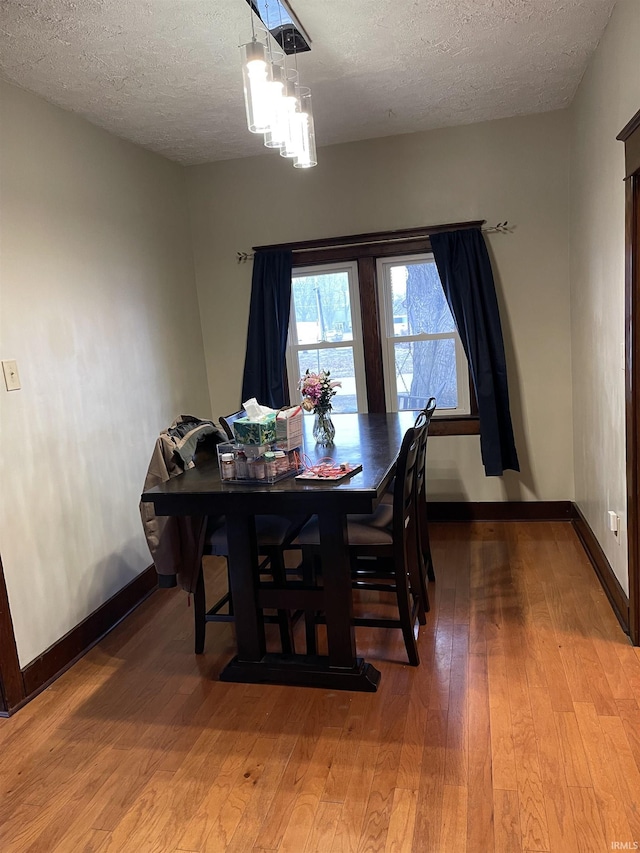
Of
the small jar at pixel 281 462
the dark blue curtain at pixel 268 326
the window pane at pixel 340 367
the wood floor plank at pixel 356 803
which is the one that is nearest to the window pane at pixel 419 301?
the window pane at pixel 340 367

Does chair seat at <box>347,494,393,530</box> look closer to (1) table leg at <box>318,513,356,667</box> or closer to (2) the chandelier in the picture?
(1) table leg at <box>318,513,356,667</box>

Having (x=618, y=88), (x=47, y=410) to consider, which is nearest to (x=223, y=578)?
(x=47, y=410)

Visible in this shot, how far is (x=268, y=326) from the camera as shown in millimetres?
4254

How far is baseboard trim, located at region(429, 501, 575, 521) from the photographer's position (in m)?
4.11

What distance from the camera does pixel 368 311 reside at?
4.19 m

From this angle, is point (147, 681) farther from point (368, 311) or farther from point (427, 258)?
point (427, 258)

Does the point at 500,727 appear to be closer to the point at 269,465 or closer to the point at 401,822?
the point at 401,822

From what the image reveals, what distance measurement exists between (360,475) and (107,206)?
2205mm

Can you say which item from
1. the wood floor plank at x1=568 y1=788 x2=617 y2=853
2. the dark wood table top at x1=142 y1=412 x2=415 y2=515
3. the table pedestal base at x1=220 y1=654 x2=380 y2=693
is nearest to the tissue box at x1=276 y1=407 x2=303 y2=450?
the dark wood table top at x1=142 y1=412 x2=415 y2=515

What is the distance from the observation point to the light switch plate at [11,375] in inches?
100

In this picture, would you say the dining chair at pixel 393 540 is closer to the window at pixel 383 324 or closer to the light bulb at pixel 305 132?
the light bulb at pixel 305 132

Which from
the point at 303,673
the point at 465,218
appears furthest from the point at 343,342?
the point at 303,673

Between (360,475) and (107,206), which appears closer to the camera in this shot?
(360,475)

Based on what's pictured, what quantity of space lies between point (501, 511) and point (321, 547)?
2.21 meters
